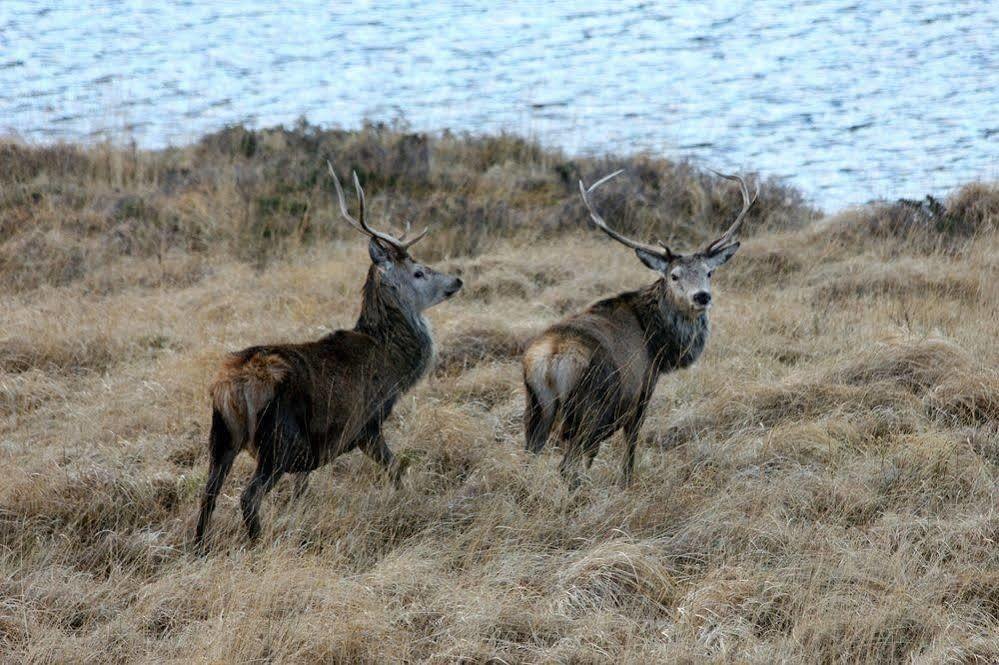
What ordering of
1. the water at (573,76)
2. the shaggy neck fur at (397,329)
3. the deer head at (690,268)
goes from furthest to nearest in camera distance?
1. the water at (573,76)
2. the deer head at (690,268)
3. the shaggy neck fur at (397,329)

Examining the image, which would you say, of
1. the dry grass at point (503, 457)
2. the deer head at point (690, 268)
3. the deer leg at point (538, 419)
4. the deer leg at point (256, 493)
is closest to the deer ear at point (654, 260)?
the deer head at point (690, 268)

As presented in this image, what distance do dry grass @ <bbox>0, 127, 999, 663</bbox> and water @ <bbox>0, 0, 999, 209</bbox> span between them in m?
2.46

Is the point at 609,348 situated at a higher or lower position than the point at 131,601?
higher

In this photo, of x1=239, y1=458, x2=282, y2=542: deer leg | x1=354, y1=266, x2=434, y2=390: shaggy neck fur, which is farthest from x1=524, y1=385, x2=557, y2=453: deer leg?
x1=239, y1=458, x2=282, y2=542: deer leg

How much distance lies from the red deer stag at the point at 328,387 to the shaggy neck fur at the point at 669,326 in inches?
46.3

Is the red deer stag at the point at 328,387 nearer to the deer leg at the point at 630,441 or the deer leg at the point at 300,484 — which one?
the deer leg at the point at 300,484

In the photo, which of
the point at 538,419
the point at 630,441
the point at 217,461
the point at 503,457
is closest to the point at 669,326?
the point at 630,441

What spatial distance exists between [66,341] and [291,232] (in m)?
3.27

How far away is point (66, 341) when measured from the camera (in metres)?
8.38

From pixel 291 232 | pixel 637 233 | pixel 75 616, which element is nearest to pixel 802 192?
pixel 637 233

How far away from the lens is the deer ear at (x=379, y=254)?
6.65 meters

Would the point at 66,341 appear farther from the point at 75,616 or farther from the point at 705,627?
the point at 705,627

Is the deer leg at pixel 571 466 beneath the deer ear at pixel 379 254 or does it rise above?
beneath

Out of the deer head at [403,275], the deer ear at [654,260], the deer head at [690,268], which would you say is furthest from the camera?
the deer ear at [654,260]
